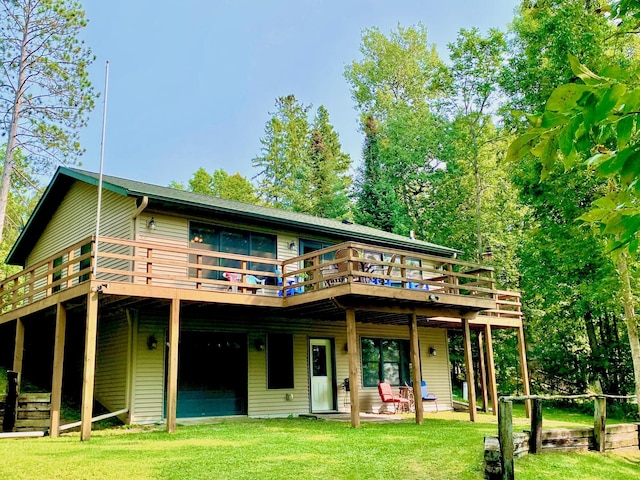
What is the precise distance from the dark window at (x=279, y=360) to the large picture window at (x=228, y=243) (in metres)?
1.90

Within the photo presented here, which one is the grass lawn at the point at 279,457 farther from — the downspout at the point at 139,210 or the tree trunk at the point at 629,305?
the tree trunk at the point at 629,305

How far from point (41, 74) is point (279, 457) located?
715 inches

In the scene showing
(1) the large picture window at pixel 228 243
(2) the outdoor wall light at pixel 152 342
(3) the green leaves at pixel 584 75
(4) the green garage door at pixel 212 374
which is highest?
(1) the large picture window at pixel 228 243

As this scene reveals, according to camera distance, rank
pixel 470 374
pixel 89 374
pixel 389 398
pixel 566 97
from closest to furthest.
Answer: pixel 566 97 < pixel 89 374 < pixel 470 374 < pixel 389 398

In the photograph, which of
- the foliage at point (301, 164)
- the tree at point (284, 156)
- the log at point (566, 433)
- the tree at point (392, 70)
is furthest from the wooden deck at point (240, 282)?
the tree at point (392, 70)

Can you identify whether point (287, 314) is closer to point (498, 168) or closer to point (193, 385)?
point (193, 385)

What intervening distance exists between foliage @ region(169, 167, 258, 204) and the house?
1881 cm

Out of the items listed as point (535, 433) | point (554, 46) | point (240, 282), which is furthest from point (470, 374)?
point (554, 46)

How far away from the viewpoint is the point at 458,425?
12.1 metres

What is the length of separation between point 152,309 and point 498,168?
18940mm

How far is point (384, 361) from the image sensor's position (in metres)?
17.0

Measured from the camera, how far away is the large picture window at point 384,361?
16.6 m

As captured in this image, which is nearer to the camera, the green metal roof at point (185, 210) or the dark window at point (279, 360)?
the green metal roof at point (185, 210)

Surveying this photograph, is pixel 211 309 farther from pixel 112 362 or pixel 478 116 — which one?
pixel 478 116
